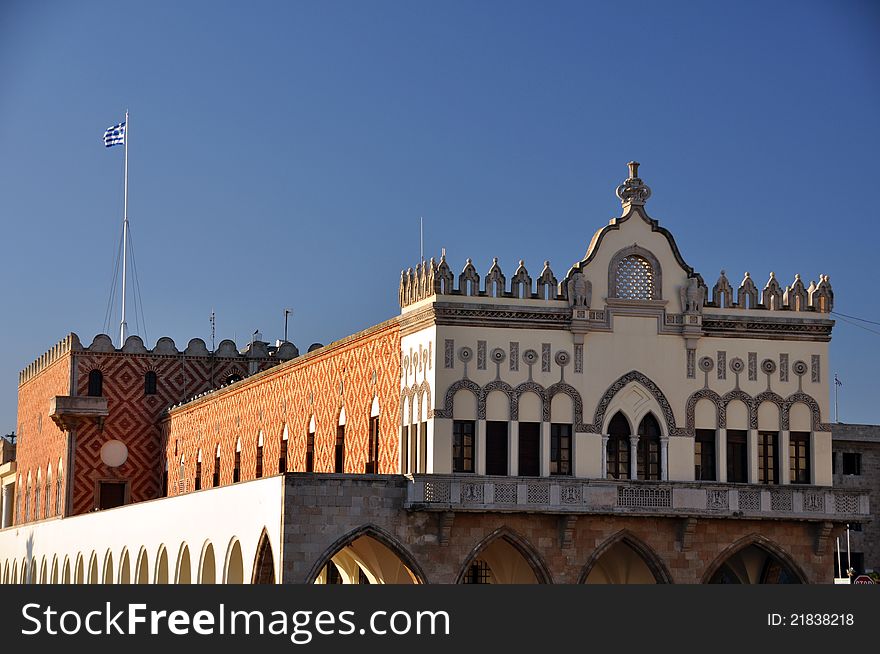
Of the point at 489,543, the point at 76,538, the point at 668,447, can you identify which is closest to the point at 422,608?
the point at 489,543

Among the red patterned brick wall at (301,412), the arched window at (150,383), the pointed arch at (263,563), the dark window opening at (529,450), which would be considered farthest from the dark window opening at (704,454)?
the arched window at (150,383)

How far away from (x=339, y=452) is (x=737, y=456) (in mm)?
12277

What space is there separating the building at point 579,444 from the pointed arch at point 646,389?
0.13 ft

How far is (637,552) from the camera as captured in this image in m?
44.5

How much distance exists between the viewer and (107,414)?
234 ft

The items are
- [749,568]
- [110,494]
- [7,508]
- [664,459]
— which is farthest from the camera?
[7,508]

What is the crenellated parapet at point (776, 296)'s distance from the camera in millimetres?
46250

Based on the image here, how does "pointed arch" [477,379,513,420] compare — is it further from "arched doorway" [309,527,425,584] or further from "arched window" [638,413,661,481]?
"arched doorway" [309,527,425,584]

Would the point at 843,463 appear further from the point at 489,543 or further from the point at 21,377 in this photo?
the point at 21,377

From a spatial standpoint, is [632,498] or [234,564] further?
[234,564]

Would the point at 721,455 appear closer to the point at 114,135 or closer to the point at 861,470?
the point at 861,470

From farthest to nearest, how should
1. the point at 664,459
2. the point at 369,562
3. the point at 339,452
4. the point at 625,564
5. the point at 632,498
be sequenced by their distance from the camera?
the point at 339,452, the point at 369,562, the point at 625,564, the point at 664,459, the point at 632,498

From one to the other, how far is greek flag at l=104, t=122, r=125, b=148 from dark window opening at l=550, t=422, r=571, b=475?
36826 millimetres

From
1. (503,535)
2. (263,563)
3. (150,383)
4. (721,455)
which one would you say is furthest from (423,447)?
(150,383)
